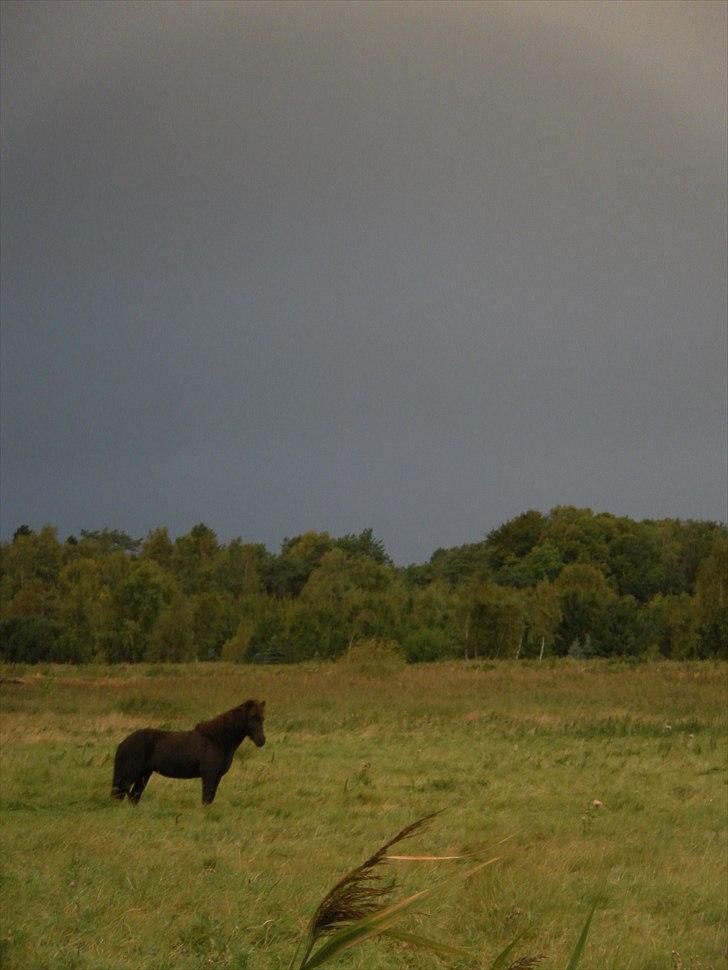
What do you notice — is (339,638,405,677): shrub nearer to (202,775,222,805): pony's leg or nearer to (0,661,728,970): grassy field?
(0,661,728,970): grassy field

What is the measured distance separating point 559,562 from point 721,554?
33967mm

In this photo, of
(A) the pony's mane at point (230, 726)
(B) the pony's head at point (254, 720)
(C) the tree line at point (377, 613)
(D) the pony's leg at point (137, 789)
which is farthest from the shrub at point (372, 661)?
(D) the pony's leg at point (137, 789)

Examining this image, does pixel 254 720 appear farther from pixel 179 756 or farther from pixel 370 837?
pixel 370 837

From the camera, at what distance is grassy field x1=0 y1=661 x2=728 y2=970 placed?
7156mm

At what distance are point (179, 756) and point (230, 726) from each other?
2.22 ft

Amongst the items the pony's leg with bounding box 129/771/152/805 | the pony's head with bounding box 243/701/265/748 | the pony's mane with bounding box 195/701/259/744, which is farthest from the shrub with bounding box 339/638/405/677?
the pony's leg with bounding box 129/771/152/805

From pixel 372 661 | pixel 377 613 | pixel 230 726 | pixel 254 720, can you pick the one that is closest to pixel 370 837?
pixel 254 720

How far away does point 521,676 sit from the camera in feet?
129

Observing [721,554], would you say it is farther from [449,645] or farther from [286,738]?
[286,738]

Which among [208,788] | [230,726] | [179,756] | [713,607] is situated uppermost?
[713,607]

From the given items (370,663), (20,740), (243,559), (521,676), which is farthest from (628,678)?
(243,559)

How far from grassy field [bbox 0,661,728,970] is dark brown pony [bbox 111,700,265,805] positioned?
294mm

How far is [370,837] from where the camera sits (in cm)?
1059

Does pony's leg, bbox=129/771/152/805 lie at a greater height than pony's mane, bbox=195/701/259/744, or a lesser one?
lesser
